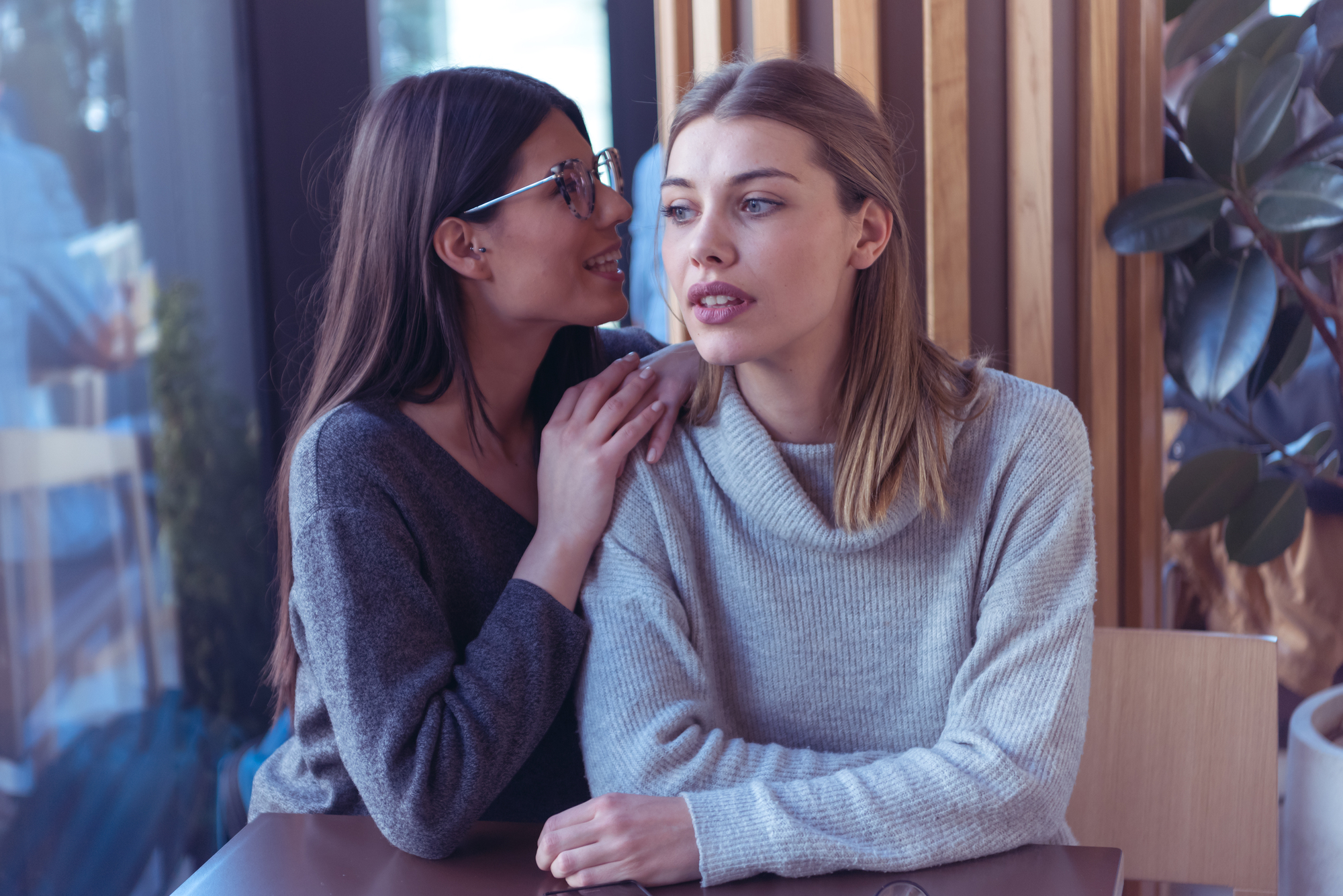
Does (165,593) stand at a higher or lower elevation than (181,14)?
lower

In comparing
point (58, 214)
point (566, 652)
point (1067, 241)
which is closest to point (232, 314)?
point (58, 214)

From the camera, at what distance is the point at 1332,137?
1.81m

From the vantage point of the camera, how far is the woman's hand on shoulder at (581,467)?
1.26 meters

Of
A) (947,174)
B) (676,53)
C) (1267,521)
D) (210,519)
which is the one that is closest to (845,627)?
(947,174)

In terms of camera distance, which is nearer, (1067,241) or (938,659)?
(938,659)

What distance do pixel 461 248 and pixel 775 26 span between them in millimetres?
635

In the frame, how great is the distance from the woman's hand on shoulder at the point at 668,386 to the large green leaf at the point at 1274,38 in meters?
1.15

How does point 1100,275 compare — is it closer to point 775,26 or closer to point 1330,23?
point 1330,23

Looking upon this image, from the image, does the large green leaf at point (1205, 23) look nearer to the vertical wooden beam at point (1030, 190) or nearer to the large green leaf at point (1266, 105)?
the large green leaf at point (1266, 105)

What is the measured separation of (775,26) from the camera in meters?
1.72

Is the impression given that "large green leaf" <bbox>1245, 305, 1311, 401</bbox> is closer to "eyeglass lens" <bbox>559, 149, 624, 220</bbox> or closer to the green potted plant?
the green potted plant

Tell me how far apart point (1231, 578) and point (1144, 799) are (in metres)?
1.47

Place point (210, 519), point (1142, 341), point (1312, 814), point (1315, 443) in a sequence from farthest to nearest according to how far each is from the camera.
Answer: point (210, 519) < point (1315, 443) < point (1142, 341) < point (1312, 814)

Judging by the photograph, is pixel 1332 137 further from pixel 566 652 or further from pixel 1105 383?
pixel 566 652
